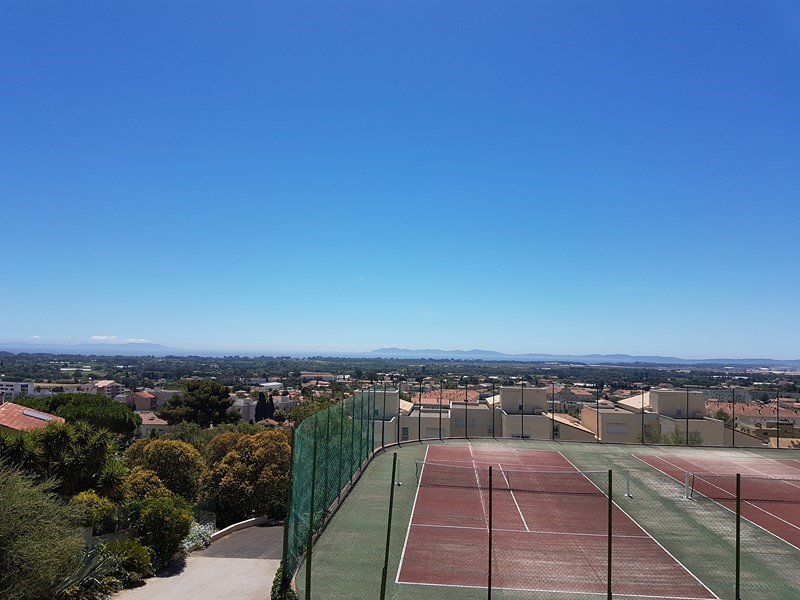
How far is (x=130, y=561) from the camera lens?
12.1 meters

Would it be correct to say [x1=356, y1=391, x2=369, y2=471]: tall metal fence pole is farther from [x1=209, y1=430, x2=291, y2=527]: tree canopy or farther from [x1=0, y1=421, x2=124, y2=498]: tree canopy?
[x1=0, y1=421, x2=124, y2=498]: tree canopy

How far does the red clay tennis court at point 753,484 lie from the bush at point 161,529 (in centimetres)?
1225

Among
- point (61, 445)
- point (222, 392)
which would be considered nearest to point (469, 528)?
point (61, 445)

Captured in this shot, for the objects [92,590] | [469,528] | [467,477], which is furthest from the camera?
[467,477]

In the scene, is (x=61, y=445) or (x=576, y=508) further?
(x=576, y=508)

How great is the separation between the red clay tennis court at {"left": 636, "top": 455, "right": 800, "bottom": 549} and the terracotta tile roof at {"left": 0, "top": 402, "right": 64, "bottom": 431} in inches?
783

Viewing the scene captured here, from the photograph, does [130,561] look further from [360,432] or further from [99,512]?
[360,432]

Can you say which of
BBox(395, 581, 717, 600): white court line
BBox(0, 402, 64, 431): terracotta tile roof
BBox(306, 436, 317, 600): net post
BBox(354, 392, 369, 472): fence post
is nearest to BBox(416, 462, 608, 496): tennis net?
BBox(354, 392, 369, 472): fence post

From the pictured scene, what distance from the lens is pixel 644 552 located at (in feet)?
38.2

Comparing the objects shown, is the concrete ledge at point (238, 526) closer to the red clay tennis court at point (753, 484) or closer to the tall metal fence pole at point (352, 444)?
the tall metal fence pole at point (352, 444)

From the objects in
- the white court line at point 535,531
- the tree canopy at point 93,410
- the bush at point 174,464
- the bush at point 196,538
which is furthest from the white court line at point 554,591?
the tree canopy at point 93,410

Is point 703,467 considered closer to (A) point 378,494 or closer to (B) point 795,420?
(A) point 378,494

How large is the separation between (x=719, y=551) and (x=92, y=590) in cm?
1238

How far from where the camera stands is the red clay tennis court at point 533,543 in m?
9.95
